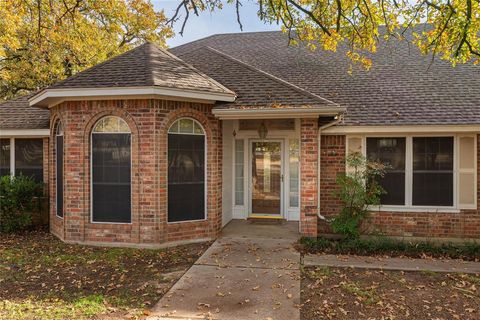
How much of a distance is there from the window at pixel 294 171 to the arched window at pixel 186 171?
280 cm

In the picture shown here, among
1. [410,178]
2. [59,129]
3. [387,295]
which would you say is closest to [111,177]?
[59,129]

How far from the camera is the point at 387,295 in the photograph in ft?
16.4

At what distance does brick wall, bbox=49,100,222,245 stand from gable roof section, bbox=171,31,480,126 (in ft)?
12.2

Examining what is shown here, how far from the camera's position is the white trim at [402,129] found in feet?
24.9

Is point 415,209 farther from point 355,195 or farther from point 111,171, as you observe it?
point 111,171

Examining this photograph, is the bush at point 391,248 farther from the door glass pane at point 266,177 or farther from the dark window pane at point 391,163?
the door glass pane at point 266,177

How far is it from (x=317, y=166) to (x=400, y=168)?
202 centimetres

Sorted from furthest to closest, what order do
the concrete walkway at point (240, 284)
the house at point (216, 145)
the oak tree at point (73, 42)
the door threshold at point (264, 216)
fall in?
1. the oak tree at point (73, 42)
2. the door threshold at point (264, 216)
3. the house at point (216, 145)
4. the concrete walkway at point (240, 284)

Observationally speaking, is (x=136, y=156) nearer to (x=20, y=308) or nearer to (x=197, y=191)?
(x=197, y=191)

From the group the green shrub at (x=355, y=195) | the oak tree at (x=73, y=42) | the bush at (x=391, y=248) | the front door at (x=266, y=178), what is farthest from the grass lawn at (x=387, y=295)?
the oak tree at (x=73, y=42)

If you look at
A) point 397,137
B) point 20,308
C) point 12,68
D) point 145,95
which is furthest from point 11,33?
point 397,137

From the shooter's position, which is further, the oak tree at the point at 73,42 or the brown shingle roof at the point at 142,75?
the oak tree at the point at 73,42

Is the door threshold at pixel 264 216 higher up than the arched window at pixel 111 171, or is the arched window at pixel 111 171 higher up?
the arched window at pixel 111 171

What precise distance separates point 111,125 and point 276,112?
3.58m
